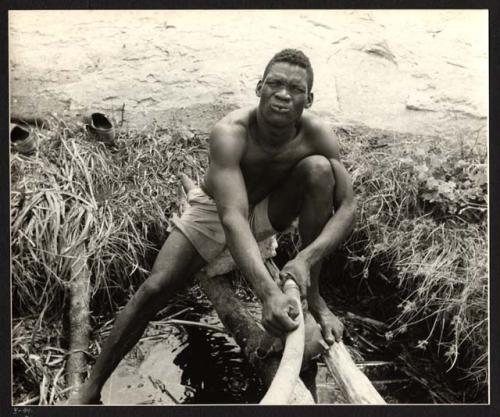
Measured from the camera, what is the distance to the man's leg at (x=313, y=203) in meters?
2.52

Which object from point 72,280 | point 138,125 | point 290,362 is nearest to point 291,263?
point 290,362

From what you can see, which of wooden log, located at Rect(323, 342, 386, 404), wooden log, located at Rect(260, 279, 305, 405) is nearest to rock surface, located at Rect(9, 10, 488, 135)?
wooden log, located at Rect(323, 342, 386, 404)

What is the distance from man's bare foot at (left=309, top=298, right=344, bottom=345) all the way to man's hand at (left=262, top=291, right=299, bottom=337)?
311mm

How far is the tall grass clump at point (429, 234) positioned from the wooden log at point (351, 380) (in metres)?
0.91

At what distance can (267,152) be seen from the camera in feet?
8.46

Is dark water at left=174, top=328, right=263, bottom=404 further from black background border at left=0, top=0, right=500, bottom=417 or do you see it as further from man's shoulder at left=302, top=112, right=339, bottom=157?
man's shoulder at left=302, top=112, right=339, bottom=157

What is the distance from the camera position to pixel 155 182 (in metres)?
3.63

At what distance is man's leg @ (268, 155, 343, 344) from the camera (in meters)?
2.52

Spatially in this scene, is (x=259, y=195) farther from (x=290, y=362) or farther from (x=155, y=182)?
(x=155, y=182)

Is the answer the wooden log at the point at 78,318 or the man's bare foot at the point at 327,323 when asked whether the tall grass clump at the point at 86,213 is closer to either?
the wooden log at the point at 78,318

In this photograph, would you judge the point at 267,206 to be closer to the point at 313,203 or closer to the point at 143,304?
the point at 313,203
